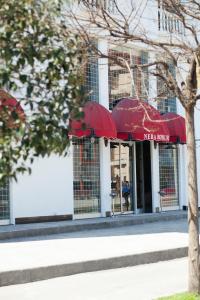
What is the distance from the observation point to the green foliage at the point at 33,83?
3.82 meters

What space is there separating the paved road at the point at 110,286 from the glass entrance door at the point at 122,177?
10.3 m

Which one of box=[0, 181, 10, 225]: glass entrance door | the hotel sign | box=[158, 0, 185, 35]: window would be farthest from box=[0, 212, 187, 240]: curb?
box=[158, 0, 185, 35]: window

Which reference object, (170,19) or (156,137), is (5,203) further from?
(170,19)

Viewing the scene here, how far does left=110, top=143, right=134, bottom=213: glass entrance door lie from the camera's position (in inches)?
851

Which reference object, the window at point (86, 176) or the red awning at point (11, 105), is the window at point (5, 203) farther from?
the red awning at point (11, 105)

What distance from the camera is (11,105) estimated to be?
4.08 meters

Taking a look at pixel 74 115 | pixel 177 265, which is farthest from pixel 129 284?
pixel 74 115

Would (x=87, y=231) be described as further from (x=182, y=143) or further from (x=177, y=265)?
(x=182, y=143)

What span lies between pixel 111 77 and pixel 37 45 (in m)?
17.8

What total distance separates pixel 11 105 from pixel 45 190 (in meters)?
14.9

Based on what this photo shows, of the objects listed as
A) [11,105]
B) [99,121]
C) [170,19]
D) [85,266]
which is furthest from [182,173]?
[11,105]

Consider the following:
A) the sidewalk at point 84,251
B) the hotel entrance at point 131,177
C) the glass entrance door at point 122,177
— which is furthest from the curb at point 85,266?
the glass entrance door at point 122,177

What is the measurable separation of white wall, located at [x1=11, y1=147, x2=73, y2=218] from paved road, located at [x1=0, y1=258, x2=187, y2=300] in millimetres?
7487

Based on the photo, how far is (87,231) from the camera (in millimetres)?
17250
